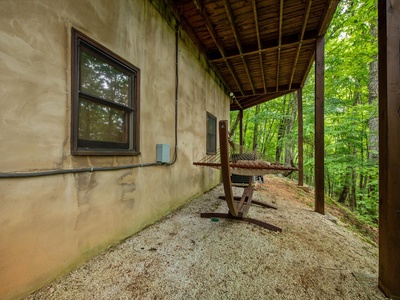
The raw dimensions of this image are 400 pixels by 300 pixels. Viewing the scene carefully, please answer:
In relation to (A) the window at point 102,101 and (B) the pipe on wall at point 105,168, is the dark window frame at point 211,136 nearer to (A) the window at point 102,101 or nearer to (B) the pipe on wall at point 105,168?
(B) the pipe on wall at point 105,168

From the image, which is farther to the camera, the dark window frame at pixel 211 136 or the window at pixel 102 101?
the dark window frame at pixel 211 136

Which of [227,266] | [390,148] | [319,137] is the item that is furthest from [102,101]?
[319,137]

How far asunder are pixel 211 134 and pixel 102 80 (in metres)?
3.71

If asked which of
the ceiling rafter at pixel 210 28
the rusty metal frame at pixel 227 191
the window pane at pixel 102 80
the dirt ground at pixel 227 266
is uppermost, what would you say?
the ceiling rafter at pixel 210 28

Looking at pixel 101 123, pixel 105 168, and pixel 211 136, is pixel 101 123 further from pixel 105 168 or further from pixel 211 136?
pixel 211 136

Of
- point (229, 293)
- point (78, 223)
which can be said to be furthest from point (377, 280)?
Result: point (78, 223)

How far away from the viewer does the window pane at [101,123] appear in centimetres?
163

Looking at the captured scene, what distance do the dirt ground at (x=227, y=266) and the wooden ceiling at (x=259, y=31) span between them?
11.4ft

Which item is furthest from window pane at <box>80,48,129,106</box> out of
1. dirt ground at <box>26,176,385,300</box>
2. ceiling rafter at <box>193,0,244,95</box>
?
ceiling rafter at <box>193,0,244,95</box>

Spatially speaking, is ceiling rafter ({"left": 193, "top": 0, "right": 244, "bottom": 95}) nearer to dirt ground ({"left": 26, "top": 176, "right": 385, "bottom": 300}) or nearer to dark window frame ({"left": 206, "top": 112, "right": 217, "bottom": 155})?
dark window frame ({"left": 206, "top": 112, "right": 217, "bottom": 155})

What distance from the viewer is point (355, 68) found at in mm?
5438

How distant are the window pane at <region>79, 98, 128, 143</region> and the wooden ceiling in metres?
2.23

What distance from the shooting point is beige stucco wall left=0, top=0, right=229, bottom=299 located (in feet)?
3.68

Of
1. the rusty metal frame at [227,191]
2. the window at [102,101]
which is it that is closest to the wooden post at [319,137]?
the rusty metal frame at [227,191]
